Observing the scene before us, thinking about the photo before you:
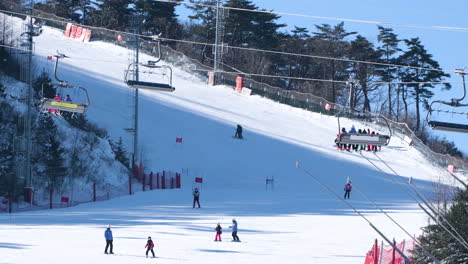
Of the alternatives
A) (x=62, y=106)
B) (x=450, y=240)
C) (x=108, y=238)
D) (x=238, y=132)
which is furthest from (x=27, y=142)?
(x=450, y=240)

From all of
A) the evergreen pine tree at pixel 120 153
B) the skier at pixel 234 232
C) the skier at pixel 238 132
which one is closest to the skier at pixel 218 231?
the skier at pixel 234 232

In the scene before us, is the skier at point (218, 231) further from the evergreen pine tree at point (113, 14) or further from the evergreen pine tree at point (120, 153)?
the evergreen pine tree at point (113, 14)

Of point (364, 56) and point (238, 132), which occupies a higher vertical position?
point (364, 56)

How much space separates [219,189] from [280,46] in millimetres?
43423

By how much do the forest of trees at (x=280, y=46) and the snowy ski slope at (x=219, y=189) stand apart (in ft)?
45.0

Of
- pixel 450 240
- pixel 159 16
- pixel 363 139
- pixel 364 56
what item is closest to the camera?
pixel 450 240

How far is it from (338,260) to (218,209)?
10.6 meters

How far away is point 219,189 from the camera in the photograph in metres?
44.5

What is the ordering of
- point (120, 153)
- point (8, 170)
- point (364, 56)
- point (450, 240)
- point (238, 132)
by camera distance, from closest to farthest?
point (450, 240), point (8, 170), point (120, 153), point (238, 132), point (364, 56)

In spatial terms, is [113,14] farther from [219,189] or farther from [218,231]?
[218,231]

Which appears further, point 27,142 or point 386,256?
point 27,142

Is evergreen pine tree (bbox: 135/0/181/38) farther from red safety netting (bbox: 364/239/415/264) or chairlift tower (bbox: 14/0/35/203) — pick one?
red safety netting (bbox: 364/239/415/264)

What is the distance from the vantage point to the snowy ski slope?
2800 centimetres

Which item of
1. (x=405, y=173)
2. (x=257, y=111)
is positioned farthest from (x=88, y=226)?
(x=257, y=111)
